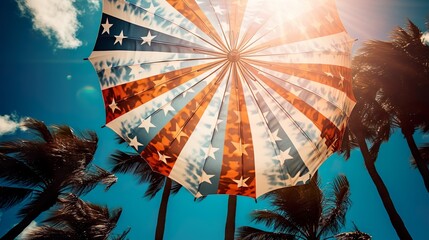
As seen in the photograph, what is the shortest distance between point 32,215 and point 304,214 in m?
11.6

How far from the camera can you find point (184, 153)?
4328 millimetres

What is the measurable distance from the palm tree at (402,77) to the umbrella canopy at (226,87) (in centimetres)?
1046

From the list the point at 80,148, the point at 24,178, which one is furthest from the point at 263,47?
the point at 24,178

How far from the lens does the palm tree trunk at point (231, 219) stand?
9.02 m

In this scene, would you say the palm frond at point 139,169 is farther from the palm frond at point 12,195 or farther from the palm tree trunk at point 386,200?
the palm tree trunk at point 386,200

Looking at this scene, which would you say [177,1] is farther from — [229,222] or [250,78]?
[229,222]

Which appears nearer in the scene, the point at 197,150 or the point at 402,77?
the point at 197,150

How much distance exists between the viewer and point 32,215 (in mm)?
10734

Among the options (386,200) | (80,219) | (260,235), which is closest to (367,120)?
(386,200)

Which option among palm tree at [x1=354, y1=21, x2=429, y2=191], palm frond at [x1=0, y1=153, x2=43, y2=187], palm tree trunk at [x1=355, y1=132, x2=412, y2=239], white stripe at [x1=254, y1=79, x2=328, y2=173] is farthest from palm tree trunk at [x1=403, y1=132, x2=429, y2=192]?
palm frond at [x1=0, y1=153, x2=43, y2=187]

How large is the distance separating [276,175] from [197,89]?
2.02 m

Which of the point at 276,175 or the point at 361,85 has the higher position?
the point at 361,85

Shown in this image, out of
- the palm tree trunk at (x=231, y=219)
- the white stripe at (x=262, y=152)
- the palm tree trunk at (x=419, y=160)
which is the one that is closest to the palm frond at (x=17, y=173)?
the palm tree trunk at (x=231, y=219)

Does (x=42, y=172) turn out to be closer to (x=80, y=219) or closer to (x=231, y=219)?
(x=80, y=219)
